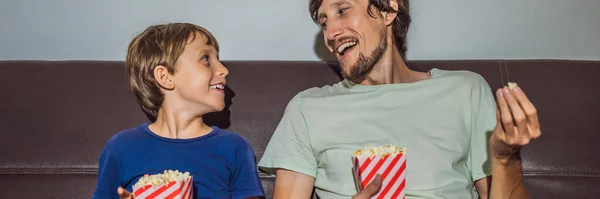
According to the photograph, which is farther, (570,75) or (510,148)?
(570,75)

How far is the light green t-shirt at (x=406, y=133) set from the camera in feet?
5.74

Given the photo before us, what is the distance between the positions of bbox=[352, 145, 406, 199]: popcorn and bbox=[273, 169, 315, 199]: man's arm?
0.37 metres

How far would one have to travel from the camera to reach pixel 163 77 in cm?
197

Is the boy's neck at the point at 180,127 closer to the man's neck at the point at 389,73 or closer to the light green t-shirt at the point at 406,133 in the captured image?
the light green t-shirt at the point at 406,133

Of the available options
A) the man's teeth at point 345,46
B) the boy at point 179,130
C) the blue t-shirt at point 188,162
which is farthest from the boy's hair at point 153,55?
the man's teeth at point 345,46

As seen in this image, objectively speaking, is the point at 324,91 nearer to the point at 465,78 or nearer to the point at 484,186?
the point at 465,78

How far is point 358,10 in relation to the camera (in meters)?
1.90

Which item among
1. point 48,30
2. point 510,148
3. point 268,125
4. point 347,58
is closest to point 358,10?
point 347,58

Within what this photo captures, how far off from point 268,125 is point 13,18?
1.02 m

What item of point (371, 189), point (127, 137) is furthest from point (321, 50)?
point (371, 189)

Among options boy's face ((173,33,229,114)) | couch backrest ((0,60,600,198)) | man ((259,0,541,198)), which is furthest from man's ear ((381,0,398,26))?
boy's face ((173,33,229,114))

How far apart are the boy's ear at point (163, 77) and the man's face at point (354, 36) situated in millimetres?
476

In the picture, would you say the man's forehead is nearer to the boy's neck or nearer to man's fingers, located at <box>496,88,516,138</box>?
the boy's neck

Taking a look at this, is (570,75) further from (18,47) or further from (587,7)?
(18,47)
